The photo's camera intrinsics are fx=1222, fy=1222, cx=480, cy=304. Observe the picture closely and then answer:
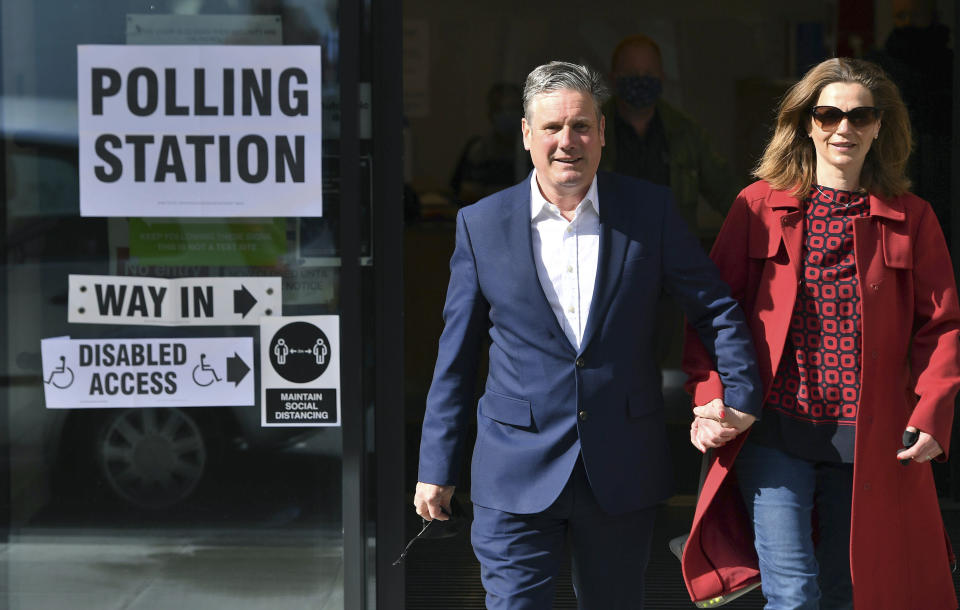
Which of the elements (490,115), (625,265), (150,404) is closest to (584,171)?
(625,265)

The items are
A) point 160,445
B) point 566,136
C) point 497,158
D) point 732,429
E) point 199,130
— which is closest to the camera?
point 566,136

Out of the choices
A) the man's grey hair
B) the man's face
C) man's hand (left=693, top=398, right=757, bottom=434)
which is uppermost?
the man's grey hair

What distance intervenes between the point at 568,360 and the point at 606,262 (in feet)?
0.85

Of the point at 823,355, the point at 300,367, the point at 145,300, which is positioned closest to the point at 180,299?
the point at 145,300

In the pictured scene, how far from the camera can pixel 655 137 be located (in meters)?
6.52

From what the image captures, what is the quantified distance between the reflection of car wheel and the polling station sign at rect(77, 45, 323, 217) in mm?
673

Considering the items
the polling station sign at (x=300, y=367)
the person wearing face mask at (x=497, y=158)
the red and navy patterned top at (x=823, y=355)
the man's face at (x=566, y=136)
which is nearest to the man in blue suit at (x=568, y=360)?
the man's face at (x=566, y=136)

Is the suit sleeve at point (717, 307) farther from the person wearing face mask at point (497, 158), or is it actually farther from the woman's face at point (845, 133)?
the person wearing face mask at point (497, 158)

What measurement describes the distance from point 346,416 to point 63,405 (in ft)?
3.06

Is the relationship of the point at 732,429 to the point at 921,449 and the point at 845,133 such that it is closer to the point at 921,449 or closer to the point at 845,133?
the point at 921,449

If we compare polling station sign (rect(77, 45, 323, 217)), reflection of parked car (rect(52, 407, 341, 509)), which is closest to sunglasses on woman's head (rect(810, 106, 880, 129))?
polling station sign (rect(77, 45, 323, 217))

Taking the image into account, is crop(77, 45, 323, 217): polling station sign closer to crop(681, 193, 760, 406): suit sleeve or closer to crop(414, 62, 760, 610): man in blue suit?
crop(414, 62, 760, 610): man in blue suit

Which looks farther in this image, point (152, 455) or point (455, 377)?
point (152, 455)

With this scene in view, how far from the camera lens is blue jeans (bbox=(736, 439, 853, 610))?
10.1 ft
